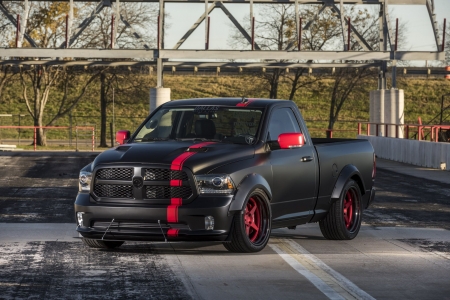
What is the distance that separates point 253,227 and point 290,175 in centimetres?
→ 98

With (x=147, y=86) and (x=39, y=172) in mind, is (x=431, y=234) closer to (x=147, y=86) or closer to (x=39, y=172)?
(x=39, y=172)

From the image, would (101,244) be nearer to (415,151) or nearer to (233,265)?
(233,265)

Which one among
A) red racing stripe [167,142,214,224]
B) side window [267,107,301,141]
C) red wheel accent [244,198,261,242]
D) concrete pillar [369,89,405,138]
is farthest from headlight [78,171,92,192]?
concrete pillar [369,89,405,138]

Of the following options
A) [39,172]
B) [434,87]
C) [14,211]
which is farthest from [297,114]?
[434,87]

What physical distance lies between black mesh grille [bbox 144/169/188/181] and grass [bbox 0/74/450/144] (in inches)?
2215

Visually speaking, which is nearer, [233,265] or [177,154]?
[233,265]

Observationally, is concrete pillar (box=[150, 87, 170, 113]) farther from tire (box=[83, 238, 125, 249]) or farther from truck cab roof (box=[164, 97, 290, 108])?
tire (box=[83, 238, 125, 249])

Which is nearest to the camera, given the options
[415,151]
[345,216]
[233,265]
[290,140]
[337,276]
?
[337,276]

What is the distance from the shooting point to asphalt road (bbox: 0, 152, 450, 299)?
9125mm

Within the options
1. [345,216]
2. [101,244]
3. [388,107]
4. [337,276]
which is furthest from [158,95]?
[337,276]

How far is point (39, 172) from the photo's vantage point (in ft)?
98.9

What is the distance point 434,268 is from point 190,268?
2457 mm

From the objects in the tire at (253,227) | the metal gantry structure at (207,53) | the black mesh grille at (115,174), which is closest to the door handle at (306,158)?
the tire at (253,227)

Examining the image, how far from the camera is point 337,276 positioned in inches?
395
